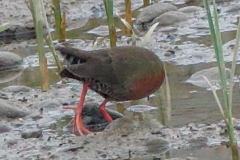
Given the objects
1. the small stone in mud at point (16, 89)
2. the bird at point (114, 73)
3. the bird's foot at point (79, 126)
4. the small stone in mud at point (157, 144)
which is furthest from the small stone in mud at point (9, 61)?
the small stone in mud at point (157, 144)

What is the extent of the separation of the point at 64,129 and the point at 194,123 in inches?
33.7

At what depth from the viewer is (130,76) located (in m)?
4.72

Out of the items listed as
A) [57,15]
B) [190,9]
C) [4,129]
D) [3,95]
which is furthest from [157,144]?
[190,9]

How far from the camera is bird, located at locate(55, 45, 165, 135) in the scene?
4.70 meters

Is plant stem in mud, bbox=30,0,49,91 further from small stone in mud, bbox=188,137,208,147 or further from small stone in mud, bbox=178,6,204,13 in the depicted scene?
small stone in mud, bbox=178,6,204,13

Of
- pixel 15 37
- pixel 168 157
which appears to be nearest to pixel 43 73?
pixel 168 157

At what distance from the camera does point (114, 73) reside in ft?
15.5

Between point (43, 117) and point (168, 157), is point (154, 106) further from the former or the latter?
point (168, 157)

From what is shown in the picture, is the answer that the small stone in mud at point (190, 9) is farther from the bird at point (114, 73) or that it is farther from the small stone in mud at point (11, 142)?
the small stone in mud at point (11, 142)

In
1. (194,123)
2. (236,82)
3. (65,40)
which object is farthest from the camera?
(65,40)

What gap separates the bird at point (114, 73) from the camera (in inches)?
185

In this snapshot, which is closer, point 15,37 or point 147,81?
point 147,81

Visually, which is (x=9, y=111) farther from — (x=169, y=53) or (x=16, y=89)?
(x=169, y=53)

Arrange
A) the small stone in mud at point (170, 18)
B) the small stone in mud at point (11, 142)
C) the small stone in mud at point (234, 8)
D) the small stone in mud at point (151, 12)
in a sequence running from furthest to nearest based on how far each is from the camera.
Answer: the small stone in mud at point (234, 8)
the small stone in mud at point (151, 12)
the small stone in mud at point (170, 18)
the small stone in mud at point (11, 142)
